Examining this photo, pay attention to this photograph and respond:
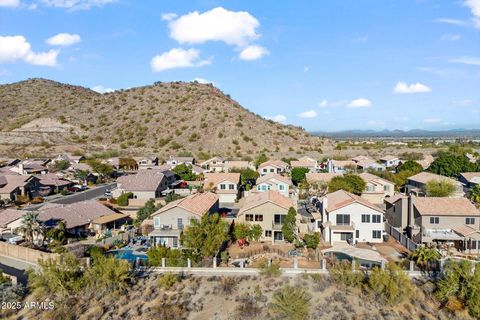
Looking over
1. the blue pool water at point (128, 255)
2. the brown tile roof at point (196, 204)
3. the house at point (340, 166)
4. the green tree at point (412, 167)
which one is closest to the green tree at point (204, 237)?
the blue pool water at point (128, 255)

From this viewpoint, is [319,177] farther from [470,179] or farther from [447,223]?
[447,223]

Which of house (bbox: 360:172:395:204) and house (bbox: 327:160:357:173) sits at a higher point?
house (bbox: 327:160:357:173)

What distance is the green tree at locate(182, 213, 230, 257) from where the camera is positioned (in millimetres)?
30500

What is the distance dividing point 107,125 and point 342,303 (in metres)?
110

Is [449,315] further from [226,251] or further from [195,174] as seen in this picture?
[195,174]

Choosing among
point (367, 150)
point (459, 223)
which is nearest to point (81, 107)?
point (367, 150)

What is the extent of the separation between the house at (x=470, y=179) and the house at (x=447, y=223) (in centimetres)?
2235

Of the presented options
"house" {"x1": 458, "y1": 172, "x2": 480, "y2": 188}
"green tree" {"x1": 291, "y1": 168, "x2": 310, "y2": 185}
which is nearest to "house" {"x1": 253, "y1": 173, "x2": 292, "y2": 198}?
"green tree" {"x1": 291, "y1": 168, "x2": 310, "y2": 185}

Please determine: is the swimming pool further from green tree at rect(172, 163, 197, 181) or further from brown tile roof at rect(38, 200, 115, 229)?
green tree at rect(172, 163, 197, 181)

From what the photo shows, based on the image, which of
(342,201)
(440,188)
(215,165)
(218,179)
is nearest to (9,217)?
(218,179)

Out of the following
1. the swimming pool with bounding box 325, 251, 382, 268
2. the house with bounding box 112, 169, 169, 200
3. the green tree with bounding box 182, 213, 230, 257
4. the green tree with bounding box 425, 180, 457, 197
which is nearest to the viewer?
the swimming pool with bounding box 325, 251, 382, 268

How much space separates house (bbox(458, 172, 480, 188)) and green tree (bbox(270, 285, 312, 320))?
4129cm

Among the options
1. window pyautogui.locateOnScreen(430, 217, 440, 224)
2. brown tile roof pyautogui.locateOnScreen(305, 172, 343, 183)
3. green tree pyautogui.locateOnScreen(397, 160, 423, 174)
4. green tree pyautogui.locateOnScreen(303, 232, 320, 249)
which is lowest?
green tree pyautogui.locateOnScreen(303, 232, 320, 249)

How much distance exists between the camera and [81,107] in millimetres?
133750
